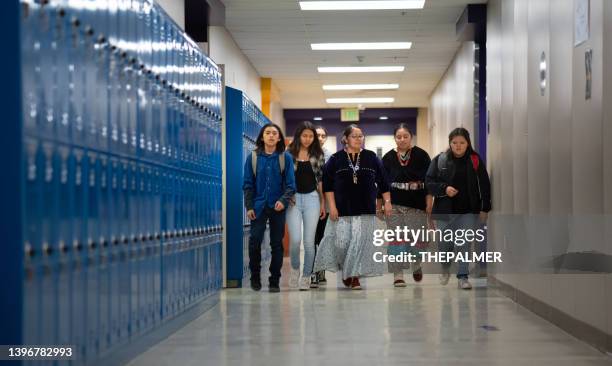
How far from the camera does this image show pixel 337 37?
12.9 meters

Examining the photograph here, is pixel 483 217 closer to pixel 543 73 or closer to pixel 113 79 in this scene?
pixel 543 73

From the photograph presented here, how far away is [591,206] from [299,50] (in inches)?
376

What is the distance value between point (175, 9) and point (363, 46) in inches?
206

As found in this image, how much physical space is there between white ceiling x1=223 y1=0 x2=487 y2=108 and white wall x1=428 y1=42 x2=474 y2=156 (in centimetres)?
26

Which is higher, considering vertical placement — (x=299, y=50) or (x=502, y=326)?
(x=299, y=50)

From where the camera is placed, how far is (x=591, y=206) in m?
5.01

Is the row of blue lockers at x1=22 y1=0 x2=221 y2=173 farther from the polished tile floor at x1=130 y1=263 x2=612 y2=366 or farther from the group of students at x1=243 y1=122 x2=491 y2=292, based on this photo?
the group of students at x1=243 y1=122 x2=491 y2=292

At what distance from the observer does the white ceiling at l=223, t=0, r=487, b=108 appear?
36.8 ft

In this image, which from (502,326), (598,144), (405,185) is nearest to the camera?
(598,144)

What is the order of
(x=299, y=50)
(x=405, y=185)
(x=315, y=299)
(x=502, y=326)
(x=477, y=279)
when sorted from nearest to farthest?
(x=502, y=326) → (x=315, y=299) → (x=405, y=185) → (x=477, y=279) → (x=299, y=50)

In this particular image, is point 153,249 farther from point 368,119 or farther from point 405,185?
point 368,119

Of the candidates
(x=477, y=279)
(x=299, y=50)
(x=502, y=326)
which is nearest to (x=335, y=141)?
(x=299, y=50)

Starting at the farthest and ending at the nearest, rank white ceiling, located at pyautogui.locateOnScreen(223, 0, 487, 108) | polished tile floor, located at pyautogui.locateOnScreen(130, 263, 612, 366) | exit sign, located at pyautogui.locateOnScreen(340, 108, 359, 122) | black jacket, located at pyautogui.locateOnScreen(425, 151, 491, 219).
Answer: exit sign, located at pyautogui.locateOnScreen(340, 108, 359, 122), white ceiling, located at pyautogui.locateOnScreen(223, 0, 487, 108), black jacket, located at pyautogui.locateOnScreen(425, 151, 491, 219), polished tile floor, located at pyautogui.locateOnScreen(130, 263, 612, 366)

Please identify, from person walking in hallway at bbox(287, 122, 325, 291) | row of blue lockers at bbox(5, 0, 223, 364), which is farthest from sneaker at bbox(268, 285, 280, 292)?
row of blue lockers at bbox(5, 0, 223, 364)
